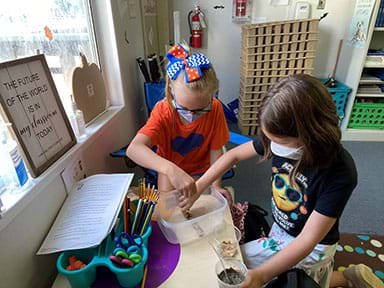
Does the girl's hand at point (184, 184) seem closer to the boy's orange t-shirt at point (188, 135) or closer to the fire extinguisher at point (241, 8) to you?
the boy's orange t-shirt at point (188, 135)

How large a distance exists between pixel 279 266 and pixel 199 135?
59 cm

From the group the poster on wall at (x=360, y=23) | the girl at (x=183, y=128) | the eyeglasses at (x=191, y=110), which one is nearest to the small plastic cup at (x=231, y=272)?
the girl at (x=183, y=128)

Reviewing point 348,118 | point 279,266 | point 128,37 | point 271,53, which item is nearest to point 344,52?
point 348,118

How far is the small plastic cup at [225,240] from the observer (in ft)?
2.10

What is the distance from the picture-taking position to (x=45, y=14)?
0.89 meters

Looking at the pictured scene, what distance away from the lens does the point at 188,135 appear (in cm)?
112

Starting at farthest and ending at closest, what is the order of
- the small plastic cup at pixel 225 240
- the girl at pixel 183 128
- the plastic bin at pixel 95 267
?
the girl at pixel 183 128 < the small plastic cup at pixel 225 240 < the plastic bin at pixel 95 267

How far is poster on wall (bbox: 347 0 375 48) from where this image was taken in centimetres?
212

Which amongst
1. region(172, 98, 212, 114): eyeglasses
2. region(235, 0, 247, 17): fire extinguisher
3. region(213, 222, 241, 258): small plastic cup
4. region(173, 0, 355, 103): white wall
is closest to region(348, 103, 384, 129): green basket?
region(173, 0, 355, 103): white wall

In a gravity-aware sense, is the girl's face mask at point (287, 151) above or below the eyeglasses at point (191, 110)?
below

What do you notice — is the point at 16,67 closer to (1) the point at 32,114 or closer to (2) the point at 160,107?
(1) the point at 32,114

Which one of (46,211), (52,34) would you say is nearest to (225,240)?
(46,211)

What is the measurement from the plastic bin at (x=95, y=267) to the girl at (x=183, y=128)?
24 centimetres

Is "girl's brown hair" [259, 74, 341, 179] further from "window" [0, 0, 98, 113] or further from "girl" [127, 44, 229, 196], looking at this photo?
"window" [0, 0, 98, 113]
